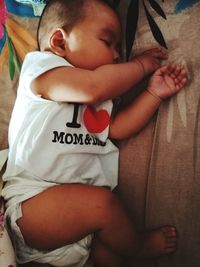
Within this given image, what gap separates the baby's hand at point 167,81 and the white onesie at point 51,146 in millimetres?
138

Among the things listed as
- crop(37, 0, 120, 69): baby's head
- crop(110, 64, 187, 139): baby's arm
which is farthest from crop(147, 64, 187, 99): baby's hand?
crop(37, 0, 120, 69): baby's head

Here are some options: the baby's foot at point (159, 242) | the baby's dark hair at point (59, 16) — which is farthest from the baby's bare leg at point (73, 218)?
the baby's dark hair at point (59, 16)

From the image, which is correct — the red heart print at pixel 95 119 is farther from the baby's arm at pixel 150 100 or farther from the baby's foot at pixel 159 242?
the baby's foot at pixel 159 242

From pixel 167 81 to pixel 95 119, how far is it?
0.21m

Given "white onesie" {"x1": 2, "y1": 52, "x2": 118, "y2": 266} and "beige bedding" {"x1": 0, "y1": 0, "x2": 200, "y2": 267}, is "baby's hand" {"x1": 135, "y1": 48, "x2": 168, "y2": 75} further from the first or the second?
"white onesie" {"x1": 2, "y1": 52, "x2": 118, "y2": 266}

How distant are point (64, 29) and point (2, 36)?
0.26 metres

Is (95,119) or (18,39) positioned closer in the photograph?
(95,119)

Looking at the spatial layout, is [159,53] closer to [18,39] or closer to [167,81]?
[167,81]

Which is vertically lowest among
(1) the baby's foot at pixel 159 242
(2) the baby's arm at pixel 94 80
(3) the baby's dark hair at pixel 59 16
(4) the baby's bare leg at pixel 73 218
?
(1) the baby's foot at pixel 159 242

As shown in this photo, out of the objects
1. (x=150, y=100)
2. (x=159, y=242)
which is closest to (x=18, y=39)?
(x=150, y=100)

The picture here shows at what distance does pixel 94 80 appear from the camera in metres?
0.83

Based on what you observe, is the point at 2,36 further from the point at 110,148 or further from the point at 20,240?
the point at 20,240

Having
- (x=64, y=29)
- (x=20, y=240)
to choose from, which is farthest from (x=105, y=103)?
(x=20, y=240)

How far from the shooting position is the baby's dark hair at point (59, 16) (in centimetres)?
93
